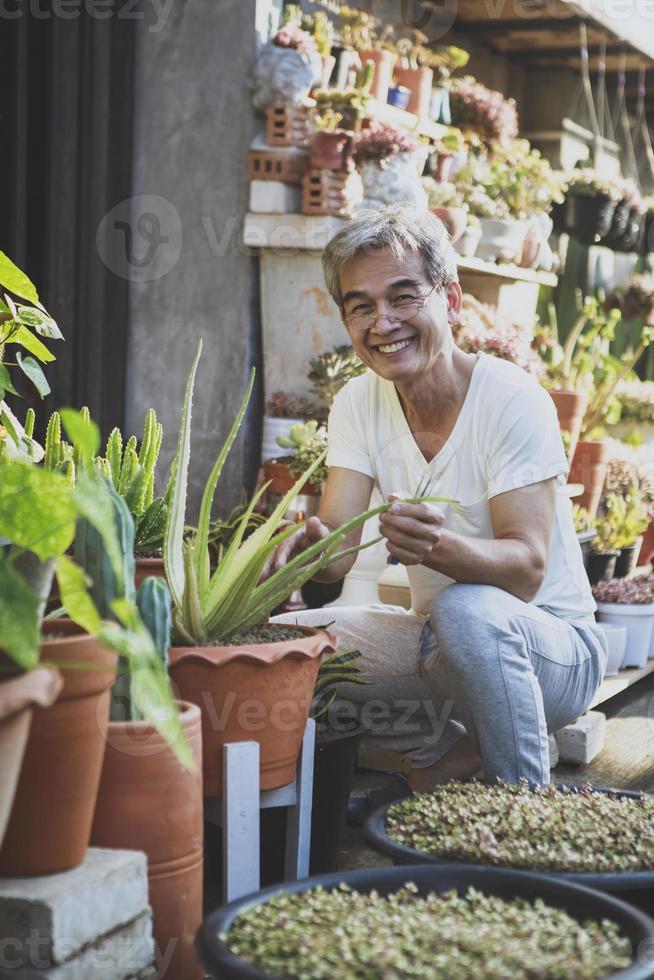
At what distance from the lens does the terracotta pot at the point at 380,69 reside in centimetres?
423

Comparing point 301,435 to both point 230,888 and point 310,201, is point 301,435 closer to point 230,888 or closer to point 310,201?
point 310,201

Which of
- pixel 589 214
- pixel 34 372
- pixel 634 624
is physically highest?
pixel 589 214

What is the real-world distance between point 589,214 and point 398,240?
351 cm

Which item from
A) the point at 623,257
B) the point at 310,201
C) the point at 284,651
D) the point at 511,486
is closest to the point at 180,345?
the point at 310,201

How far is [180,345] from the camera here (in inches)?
164

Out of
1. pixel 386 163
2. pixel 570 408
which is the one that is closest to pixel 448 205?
pixel 386 163

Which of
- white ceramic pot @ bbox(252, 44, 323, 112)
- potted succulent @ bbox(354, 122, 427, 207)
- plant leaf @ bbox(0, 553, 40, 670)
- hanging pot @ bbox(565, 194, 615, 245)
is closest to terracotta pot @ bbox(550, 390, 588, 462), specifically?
potted succulent @ bbox(354, 122, 427, 207)

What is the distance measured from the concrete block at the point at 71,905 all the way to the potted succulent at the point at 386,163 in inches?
107

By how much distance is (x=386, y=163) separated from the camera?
152 inches

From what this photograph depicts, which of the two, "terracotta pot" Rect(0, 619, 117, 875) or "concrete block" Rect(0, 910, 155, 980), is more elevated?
"terracotta pot" Rect(0, 619, 117, 875)

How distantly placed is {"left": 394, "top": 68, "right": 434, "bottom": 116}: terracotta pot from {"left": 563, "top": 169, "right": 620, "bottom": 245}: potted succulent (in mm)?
1317

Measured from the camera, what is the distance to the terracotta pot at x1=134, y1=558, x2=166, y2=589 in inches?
85.9

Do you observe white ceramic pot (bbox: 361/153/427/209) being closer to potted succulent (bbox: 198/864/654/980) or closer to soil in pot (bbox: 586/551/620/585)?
soil in pot (bbox: 586/551/620/585)

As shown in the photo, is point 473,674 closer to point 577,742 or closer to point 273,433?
point 577,742
